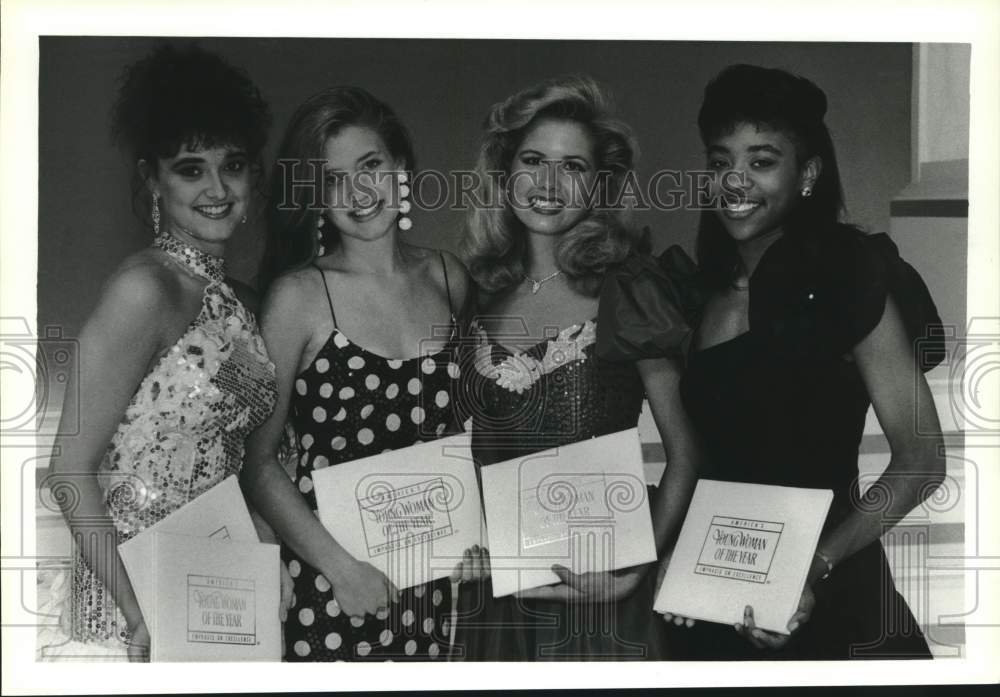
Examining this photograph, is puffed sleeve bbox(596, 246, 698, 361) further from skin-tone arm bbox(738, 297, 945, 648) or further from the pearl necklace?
the pearl necklace

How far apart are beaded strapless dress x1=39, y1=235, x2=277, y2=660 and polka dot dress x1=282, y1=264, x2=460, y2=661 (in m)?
0.13

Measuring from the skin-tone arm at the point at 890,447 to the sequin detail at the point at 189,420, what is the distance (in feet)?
4.34

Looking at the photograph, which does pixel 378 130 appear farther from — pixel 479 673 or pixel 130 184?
pixel 479 673

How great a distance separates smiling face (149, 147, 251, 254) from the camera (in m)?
2.96

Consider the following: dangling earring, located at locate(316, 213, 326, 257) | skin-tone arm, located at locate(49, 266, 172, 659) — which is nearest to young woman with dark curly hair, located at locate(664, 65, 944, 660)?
dangling earring, located at locate(316, 213, 326, 257)

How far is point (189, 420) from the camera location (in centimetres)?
289

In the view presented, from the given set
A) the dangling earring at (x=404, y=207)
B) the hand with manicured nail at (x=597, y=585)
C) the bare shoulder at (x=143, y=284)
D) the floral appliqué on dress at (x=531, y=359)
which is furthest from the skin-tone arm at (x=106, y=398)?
the hand with manicured nail at (x=597, y=585)

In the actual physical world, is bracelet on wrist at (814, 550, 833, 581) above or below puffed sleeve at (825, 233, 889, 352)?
below

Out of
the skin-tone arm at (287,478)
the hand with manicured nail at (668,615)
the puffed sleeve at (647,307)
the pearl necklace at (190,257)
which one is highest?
the pearl necklace at (190,257)

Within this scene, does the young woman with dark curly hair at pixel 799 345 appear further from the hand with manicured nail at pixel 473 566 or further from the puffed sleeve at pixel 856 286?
the hand with manicured nail at pixel 473 566

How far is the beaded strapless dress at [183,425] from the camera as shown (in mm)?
2893

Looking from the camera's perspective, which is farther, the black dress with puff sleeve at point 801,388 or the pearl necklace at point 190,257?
the black dress with puff sleeve at point 801,388

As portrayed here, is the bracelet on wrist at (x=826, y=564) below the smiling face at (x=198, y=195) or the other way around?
below

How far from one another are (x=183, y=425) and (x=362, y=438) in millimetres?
415
